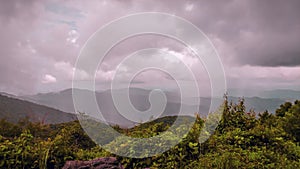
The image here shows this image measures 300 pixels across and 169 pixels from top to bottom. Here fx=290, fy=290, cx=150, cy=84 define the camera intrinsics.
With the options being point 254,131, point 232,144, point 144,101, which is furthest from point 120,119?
point 254,131

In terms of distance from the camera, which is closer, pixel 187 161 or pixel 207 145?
pixel 187 161

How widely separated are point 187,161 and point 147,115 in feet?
6.02

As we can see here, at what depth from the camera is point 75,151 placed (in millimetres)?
8422

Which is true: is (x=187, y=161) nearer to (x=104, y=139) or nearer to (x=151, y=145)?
(x=151, y=145)

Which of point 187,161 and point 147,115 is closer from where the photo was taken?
point 187,161

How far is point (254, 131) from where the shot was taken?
931 centimetres

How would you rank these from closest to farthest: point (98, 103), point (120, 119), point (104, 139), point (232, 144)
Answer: point (98, 103) < point (120, 119) < point (232, 144) < point (104, 139)

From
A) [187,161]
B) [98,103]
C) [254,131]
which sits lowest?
[187,161]

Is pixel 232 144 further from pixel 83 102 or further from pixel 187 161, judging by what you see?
pixel 83 102

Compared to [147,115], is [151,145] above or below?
below

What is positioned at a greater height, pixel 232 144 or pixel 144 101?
pixel 144 101

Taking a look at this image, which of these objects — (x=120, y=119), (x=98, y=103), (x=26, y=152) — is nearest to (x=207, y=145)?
(x=120, y=119)

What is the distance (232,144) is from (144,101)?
10.2ft

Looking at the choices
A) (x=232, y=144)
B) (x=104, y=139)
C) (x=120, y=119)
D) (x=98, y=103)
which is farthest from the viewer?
(x=104, y=139)
